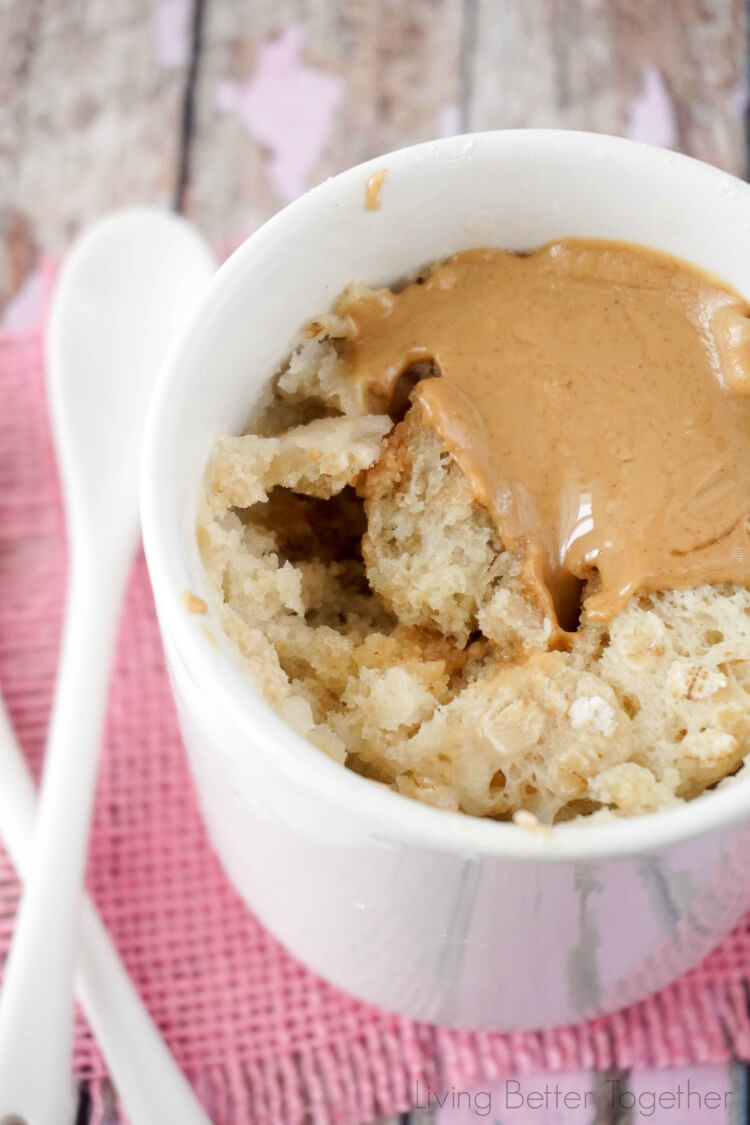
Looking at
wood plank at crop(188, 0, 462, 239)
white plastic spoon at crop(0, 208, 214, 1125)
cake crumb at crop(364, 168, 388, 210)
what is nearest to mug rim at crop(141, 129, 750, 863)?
cake crumb at crop(364, 168, 388, 210)

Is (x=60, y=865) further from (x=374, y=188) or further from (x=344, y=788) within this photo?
(x=374, y=188)

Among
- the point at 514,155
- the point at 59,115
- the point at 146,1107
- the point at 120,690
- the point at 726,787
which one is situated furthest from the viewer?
the point at 59,115

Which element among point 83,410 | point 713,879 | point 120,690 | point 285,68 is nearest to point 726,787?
point 713,879

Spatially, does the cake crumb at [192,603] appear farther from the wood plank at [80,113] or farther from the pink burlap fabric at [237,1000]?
the wood plank at [80,113]

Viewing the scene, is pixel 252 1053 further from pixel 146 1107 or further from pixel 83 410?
pixel 83 410

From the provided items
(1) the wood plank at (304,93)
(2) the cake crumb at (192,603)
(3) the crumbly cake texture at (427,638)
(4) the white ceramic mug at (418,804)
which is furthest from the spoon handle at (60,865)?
(1) the wood plank at (304,93)

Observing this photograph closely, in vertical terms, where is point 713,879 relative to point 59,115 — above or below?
below
